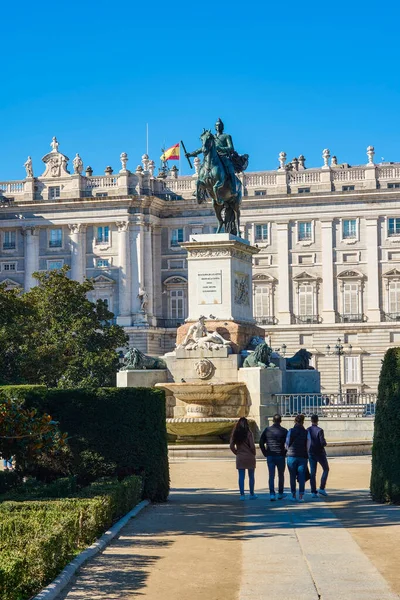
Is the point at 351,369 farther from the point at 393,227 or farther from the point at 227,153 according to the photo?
the point at 227,153

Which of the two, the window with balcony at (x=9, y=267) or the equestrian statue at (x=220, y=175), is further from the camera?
the window with balcony at (x=9, y=267)

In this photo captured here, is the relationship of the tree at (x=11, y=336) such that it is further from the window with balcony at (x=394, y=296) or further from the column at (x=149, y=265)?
the window with balcony at (x=394, y=296)

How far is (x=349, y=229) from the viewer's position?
104 m

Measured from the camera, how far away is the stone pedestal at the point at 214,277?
3431cm

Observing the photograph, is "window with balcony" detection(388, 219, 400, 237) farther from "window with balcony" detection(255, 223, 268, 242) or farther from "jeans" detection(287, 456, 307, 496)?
"jeans" detection(287, 456, 307, 496)

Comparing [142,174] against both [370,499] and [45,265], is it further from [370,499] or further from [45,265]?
[370,499]

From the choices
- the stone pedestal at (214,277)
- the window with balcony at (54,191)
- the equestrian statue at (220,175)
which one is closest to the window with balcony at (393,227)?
the window with balcony at (54,191)

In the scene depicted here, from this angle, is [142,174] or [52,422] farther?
[142,174]

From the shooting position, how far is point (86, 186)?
109 m

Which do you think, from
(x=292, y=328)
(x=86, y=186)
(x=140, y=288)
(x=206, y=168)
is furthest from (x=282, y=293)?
(x=206, y=168)

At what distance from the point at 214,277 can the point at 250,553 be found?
20242mm

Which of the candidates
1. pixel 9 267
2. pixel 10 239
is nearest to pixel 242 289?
pixel 9 267

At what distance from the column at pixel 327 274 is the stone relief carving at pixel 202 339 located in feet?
225

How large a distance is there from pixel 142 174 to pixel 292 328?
61.7ft
